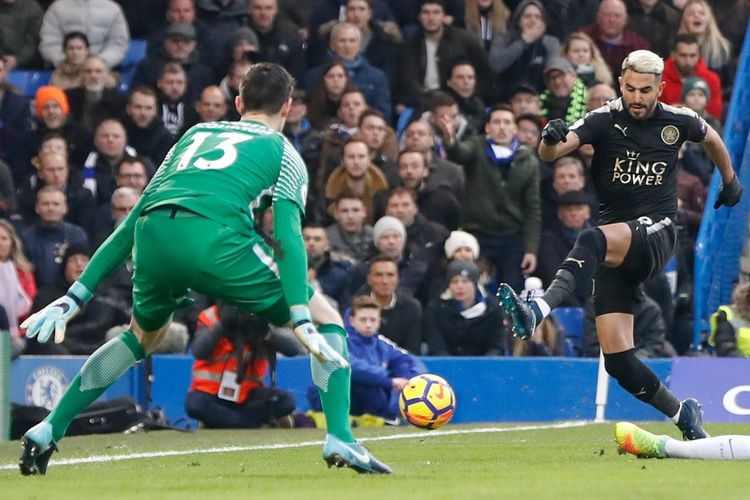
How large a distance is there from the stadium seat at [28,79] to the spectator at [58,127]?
161cm

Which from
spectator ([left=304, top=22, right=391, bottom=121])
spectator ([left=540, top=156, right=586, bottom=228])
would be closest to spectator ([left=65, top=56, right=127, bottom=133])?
spectator ([left=304, top=22, right=391, bottom=121])

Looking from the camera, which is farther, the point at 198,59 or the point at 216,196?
the point at 198,59

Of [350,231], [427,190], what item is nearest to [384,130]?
[427,190]

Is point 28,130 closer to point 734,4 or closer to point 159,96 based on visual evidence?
point 159,96

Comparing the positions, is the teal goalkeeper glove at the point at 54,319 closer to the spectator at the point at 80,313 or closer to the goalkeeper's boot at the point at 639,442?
the goalkeeper's boot at the point at 639,442

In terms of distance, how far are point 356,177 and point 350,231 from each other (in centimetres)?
64

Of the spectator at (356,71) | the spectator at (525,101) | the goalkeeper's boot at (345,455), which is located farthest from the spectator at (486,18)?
the goalkeeper's boot at (345,455)

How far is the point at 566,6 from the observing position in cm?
2019

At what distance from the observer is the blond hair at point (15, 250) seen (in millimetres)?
14938

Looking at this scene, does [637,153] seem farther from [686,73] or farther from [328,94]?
[686,73]

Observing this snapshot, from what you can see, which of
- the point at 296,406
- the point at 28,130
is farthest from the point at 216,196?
A: the point at 28,130

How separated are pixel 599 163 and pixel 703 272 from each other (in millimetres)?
6312

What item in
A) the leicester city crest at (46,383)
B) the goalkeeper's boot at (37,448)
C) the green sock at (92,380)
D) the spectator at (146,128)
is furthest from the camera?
the spectator at (146,128)

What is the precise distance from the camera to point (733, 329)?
49.6ft
